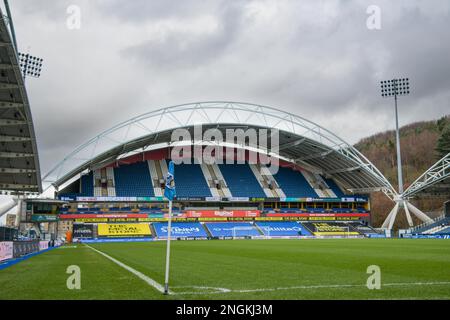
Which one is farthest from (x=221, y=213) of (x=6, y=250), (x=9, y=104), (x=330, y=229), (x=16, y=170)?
(x=9, y=104)

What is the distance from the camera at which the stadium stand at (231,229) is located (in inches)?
2584

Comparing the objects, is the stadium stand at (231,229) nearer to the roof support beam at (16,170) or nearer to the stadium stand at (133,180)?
the stadium stand at (133,180)

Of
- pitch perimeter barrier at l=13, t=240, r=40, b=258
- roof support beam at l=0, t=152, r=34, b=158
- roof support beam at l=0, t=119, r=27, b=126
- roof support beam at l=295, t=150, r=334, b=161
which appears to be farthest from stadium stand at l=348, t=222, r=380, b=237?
roof support beam at l=0, t=119, r=27, b=126

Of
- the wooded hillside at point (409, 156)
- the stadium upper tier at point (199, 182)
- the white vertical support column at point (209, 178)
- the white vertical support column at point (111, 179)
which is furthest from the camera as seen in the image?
the wooded hillside at point (409, 156)

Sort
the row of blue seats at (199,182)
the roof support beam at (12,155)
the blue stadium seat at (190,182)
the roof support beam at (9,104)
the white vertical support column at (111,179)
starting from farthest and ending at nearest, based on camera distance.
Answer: the blue stadium seat at (190,182) < the row of blue seats at (199,182) < the white vertical support column at (111,179) < the roof support beam at (12,155) < the roof support beam at (9,104)

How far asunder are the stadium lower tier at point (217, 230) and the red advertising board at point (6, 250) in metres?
37.6

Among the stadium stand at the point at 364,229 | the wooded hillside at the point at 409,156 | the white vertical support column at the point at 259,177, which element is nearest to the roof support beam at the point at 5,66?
the white vertical support column at the point at 259,177

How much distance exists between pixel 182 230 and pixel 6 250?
43782 mm

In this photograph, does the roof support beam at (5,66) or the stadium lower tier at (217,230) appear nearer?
the roof support beam at (5,66)

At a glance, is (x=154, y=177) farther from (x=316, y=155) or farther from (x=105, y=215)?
(x=316, y=155)

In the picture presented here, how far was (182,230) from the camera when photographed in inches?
2562

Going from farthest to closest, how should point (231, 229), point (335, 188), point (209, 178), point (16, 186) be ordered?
point (335, 188)
point (209, 178)
point (231, 229)
point (16, 186)

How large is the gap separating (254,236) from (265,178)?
15918mm

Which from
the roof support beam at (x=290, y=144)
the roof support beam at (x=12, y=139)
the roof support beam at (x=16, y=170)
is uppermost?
the roof support beam at (x=290, y=144)
